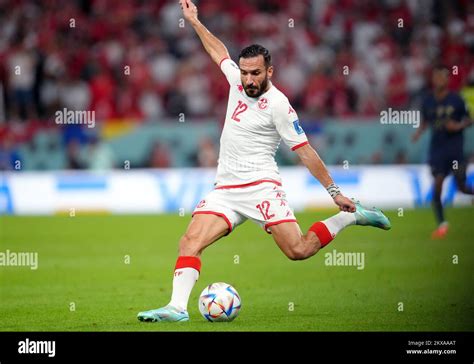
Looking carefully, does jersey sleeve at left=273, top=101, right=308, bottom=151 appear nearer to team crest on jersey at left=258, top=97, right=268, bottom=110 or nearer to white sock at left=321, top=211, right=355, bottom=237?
team crest on jersey at left=258, top=97, right=268, bottom=110

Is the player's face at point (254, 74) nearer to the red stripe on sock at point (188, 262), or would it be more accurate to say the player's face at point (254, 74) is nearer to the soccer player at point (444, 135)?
the red stripe on sock at point (188, 262)

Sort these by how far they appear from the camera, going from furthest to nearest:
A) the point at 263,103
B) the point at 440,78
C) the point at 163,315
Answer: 1. the point at 440,78
2. the point at 263,103
3. the point at 163,315

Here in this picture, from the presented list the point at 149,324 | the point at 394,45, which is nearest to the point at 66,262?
the point at 149,324

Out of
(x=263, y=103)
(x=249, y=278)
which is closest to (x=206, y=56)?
(x=249, y=278)

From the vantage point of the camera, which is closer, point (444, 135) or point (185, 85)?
point (444, 135)

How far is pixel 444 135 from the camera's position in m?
15.5

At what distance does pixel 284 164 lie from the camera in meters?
19.9

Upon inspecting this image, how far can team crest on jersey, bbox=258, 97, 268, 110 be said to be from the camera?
371 inches

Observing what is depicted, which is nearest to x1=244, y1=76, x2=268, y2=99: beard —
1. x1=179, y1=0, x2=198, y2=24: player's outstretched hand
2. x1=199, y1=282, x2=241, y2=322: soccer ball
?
x1=179, y1=0, x2=198, y2=24: player's outstretched hand

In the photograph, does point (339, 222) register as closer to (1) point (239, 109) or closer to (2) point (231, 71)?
(1) point (239, 109)

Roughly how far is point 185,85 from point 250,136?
12.4m

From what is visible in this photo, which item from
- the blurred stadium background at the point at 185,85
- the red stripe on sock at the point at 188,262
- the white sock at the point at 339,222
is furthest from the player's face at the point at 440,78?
the red stripe on sock at the point at 188,262

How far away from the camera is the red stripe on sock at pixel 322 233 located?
9.72 metres
